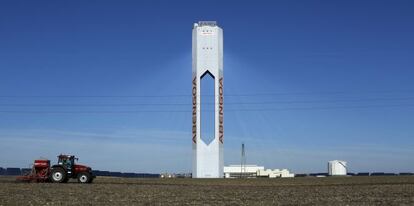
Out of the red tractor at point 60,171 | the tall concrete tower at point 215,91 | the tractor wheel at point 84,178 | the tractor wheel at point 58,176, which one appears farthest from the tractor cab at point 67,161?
the tall concrete tower at point 215,91

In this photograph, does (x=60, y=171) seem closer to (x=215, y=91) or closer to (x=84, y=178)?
(x=84, y=178)

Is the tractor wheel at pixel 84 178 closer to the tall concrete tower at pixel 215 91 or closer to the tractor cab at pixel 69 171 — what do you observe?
the tractor cab at pixel 69 171

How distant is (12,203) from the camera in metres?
32.7

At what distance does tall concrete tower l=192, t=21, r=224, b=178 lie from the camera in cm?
13425

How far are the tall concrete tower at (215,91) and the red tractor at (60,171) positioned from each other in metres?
68.6

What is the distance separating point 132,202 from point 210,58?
10365 centimetres

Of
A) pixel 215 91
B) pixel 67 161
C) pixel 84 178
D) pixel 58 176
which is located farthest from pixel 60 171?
pixel 215 91

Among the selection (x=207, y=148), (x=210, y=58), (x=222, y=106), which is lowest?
(x=207, y=148)

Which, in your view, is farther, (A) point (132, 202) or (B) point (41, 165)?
(B) point (41, 165)

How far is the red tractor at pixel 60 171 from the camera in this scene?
65.1 m

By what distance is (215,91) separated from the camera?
136375mm

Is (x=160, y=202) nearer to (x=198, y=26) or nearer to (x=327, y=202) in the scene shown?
(x=327, y=202)

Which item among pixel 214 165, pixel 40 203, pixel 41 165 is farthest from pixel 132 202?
pixel 214 165

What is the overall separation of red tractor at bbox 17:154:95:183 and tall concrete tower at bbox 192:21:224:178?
68.6m
